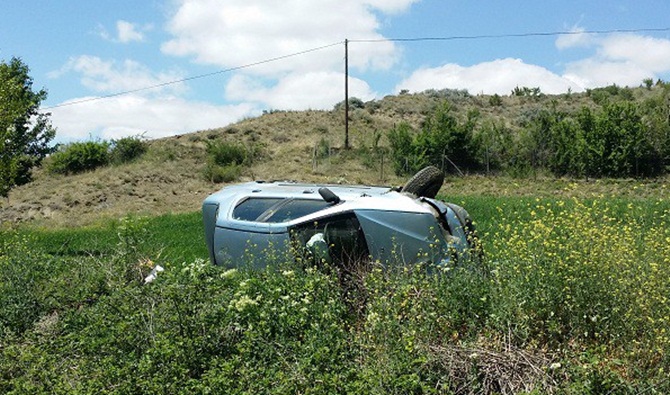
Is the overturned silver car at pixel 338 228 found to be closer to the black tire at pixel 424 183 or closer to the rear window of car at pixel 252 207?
the rear window of car at pixel 252 207

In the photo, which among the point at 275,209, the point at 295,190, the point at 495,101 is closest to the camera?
the point at 275,209

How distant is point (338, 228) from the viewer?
27.5ft

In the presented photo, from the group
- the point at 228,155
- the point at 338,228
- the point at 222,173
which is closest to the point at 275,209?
the point at 338,228

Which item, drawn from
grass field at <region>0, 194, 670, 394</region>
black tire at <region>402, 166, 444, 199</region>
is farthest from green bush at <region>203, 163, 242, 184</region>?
grass field at <region>0, 194, 670, 394</region>

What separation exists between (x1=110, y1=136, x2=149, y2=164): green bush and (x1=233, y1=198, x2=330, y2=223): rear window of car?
34.9 meters

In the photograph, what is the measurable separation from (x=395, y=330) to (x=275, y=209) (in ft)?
10.3

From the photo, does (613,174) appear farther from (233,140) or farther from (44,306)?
(44,306)

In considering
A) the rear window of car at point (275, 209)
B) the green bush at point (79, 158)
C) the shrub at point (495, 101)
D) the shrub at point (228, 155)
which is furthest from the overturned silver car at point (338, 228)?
the shrub at point (495, 101)

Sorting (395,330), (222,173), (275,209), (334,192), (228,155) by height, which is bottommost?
(222,173)

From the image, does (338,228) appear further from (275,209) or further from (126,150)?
(126,150)

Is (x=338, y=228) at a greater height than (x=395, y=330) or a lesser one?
greater

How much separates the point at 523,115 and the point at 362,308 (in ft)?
149

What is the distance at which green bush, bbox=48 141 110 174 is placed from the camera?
4181cm

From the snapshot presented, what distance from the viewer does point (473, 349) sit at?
5.84 metres
